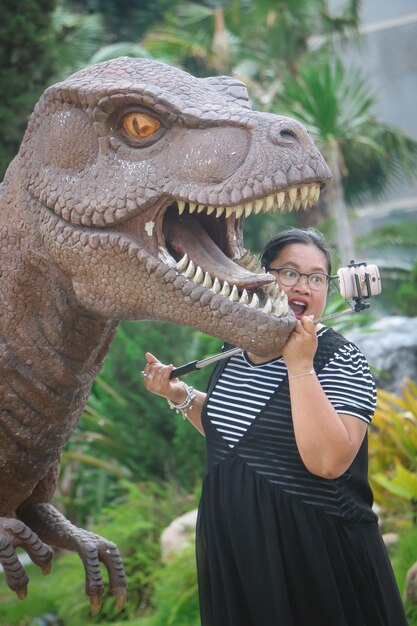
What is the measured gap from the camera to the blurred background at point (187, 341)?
6637 millimetres

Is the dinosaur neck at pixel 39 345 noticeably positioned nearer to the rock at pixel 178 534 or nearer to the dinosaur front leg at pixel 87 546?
the dinosaur front leg at pixel 87 546

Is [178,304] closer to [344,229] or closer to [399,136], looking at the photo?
[344,229]

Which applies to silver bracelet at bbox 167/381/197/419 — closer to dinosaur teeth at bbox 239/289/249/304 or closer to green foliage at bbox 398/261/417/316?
dinosaur teeth at bbox 239/289/249/304

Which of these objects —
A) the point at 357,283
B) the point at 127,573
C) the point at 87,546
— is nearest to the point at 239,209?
the point at 357,283

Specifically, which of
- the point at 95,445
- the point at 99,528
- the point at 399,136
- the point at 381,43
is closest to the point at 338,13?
the point at 381,43

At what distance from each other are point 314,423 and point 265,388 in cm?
33

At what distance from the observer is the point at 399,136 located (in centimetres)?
1680

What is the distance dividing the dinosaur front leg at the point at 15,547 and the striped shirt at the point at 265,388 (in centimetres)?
64

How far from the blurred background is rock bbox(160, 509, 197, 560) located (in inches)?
6.1

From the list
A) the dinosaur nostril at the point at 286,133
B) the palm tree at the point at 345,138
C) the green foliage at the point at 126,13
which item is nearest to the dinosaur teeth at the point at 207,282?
the dinosaur nostril at the point at 286,133

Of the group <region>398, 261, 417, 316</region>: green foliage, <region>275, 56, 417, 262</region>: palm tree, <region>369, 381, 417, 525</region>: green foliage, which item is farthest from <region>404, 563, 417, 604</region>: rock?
<region>398, 261, 417, 316</region>: green foliage

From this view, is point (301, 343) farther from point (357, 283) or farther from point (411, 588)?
point (411, 588)

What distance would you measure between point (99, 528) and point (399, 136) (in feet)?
37.7

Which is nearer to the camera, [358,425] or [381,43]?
[358,425]
